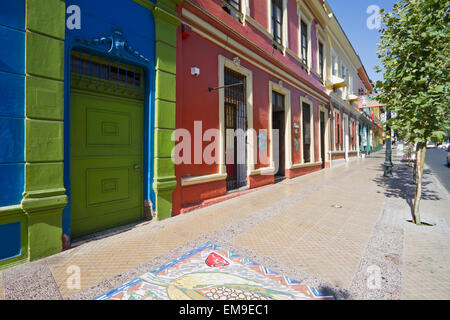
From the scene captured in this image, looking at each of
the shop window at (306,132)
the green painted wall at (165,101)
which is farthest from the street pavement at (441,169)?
the green painted wall at (165,101)

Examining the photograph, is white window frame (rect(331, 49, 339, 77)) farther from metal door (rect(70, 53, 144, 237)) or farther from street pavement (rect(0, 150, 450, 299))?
metal door (rect(70, 53, 144, 237))

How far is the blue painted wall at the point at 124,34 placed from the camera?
132 inches

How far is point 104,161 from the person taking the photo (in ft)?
13.1

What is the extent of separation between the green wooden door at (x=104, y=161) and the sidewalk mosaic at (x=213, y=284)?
1918mm

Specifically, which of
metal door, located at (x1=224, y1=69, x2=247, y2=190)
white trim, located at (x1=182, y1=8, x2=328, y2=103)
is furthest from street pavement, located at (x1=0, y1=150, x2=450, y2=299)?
white trim, located at (x1=182, y1=8, x2=328, y2=103)

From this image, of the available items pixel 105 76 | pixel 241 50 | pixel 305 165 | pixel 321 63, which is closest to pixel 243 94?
pixel 241 50

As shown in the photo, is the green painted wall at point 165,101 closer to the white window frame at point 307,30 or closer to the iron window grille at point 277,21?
the iron window grille at point 277,21

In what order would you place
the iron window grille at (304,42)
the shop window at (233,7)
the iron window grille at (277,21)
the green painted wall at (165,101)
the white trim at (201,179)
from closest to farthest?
the green painted wall at (165,101), the white trim at (201,179), the shop window at (233,7), the iron window grille at (277,21), the iron window grille at (304,42)

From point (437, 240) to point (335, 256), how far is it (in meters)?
2.04

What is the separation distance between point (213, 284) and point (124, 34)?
4493 mm

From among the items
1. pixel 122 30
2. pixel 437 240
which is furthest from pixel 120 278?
pixel 437 240

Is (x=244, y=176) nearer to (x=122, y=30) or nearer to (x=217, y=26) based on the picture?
(x=217, y=26)

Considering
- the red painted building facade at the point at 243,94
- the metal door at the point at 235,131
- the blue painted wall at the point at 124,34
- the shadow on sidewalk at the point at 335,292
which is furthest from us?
the metal door at the point at 235,131

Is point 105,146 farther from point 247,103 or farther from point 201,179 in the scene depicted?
point 247,103
